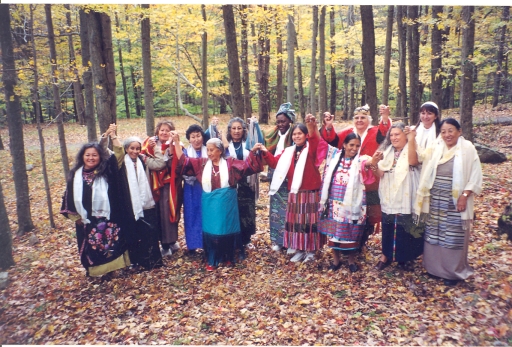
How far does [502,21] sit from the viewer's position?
15.7 ft

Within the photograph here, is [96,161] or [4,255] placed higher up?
[96,161]

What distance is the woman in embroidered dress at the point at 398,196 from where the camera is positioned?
147 inches

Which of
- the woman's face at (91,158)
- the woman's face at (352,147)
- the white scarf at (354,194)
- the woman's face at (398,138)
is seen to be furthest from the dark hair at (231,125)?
the woman's face at (398,138)

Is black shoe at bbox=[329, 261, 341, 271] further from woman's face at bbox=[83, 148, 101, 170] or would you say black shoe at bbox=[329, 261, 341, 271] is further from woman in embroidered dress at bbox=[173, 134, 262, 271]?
woman's face at bbox=[83, 148, 101, 170]

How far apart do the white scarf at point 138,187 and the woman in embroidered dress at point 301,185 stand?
1597 mm

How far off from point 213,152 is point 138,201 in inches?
44.6

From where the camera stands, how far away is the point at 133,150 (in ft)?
13.6

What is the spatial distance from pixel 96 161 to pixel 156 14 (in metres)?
5.18

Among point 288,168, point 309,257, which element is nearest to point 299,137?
point 288,168

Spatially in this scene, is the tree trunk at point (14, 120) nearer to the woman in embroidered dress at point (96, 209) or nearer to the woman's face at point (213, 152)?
the woman in embroidered dress at point (96, 209)

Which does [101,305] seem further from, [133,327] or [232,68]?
[232,68]

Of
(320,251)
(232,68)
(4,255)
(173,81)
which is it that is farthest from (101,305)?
(173,81)

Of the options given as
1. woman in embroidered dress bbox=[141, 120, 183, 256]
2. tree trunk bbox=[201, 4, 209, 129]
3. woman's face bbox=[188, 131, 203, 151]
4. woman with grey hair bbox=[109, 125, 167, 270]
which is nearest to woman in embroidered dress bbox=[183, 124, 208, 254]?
woman's face bbox=[188, 131, 203, 151]

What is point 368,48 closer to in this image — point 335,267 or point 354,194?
point 354,194
